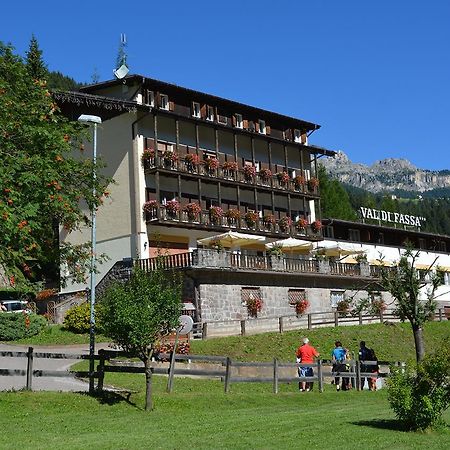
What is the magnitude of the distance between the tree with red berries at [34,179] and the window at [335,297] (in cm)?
2707

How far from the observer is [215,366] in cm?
2638

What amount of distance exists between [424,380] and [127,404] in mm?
7563

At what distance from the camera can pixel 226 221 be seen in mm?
44938

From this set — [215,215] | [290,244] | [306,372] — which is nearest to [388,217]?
[290,244]

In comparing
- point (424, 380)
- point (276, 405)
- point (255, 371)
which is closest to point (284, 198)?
point (255, 371)

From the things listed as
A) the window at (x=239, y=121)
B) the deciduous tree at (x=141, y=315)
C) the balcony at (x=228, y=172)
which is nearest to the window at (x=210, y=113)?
the window at (x=239, y=121)

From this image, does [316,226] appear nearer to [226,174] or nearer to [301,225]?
[301,225]

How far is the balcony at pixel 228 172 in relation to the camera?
4184cm

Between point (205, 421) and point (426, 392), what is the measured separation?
4.64 meters

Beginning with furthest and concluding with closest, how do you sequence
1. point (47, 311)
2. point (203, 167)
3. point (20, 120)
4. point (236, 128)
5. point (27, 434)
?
point (236, 128) < point (203, 167) < point (47, 311) < point (20, 120) < point (27, 434)

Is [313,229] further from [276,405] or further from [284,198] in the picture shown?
[276,405]

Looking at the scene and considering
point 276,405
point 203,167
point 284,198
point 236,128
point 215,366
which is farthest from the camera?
point 284,198

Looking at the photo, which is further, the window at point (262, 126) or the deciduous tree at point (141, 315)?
the window at point (262, 126)

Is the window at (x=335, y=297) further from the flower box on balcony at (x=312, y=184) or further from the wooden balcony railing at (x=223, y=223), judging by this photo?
the flower box on balcony at (x=312, y=184)
